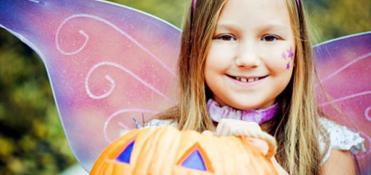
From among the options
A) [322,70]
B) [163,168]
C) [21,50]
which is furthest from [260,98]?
[21,50]

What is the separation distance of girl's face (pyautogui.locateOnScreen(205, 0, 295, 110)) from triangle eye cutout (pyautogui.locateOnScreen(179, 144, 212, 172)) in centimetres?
39

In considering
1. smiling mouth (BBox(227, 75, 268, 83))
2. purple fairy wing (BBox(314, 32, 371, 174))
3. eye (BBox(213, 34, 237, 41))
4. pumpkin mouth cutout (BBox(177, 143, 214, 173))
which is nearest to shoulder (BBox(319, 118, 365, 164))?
purple fairy wing (BBox(314, 32, 371, 174))

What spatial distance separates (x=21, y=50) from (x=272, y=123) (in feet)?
2.42

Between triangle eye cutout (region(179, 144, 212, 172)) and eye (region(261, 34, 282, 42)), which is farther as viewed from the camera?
eye (region(261, 34, 282, 42))

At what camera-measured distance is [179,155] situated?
1.41 m

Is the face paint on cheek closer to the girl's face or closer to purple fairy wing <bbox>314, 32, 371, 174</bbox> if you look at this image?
the girl's face

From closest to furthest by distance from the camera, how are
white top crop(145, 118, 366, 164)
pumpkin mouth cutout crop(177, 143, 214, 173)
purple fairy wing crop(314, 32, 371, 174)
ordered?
pumpkin mouth cutout crop(177, 143, 214, 173)
white top crop(145, 118, 366, 164)
purple fairy wing crop(314, 32, 371, 174)

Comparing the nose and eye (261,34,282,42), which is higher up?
eye (261,34,282,42)

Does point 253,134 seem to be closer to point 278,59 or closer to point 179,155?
point 179,155

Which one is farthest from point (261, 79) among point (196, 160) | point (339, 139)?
point (196, 160)

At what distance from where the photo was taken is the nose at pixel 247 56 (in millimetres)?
1751

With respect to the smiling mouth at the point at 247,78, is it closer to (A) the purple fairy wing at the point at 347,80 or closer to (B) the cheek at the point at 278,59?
(B) the cheek at the point at 278,59

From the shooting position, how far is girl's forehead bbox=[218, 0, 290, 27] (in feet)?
5.75

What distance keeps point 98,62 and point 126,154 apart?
0.65 metres
